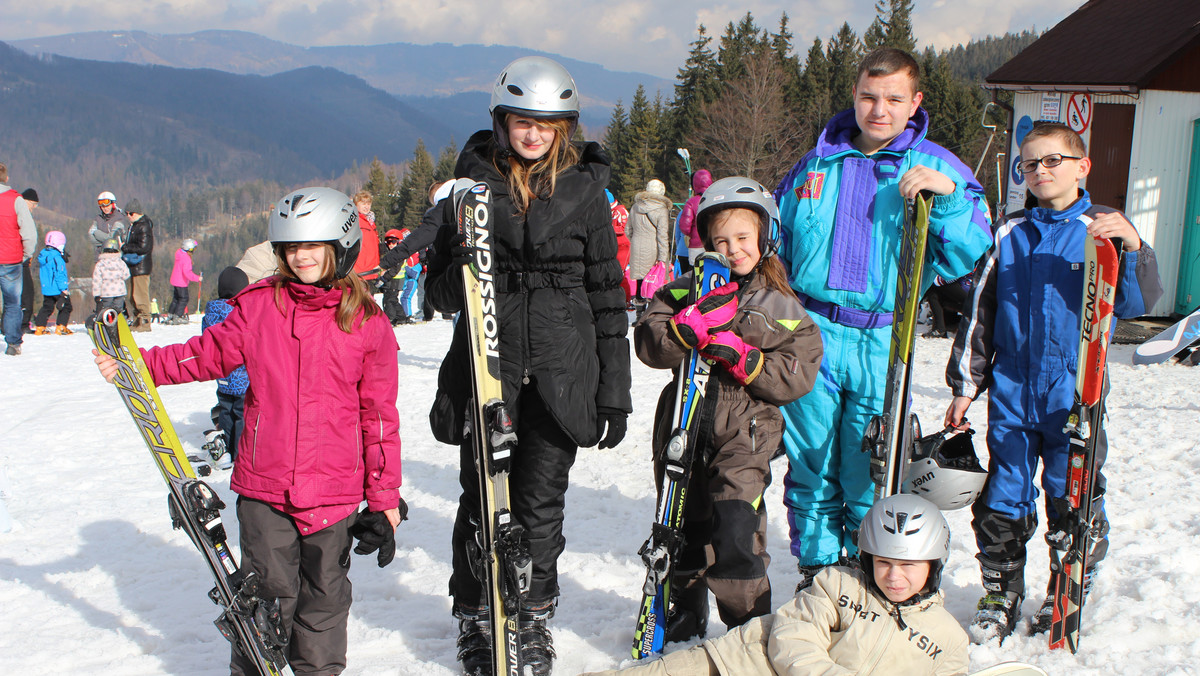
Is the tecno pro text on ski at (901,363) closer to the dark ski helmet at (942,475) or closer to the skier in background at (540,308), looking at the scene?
the dark ski helmet at (942,475)

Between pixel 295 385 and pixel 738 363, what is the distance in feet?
5.13

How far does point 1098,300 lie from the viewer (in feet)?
10.3

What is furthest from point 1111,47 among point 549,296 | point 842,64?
point 842,64

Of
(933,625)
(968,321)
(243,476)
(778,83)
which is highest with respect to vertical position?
(778,83)

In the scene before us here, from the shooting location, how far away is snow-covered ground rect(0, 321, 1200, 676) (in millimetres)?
3432

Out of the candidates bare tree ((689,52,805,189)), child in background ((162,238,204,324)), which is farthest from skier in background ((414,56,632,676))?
bare tree ((689,52,805,189))

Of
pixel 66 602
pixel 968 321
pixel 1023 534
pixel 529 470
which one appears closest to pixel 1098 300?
pixel 968 321

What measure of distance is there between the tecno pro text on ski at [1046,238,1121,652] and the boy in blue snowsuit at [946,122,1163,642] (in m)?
0.06

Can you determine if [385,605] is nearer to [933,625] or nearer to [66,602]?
[66,602]

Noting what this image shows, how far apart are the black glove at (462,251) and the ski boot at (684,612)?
164 centimetres

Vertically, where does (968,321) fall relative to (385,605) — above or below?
above

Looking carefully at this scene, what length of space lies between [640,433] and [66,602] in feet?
13.6

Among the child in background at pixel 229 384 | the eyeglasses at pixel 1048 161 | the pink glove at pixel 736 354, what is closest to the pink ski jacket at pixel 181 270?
the child in background at pixel 229 384

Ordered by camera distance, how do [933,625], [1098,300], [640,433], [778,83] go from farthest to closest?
[778,83]
[640,433]
[1098,300]
[933,625]
